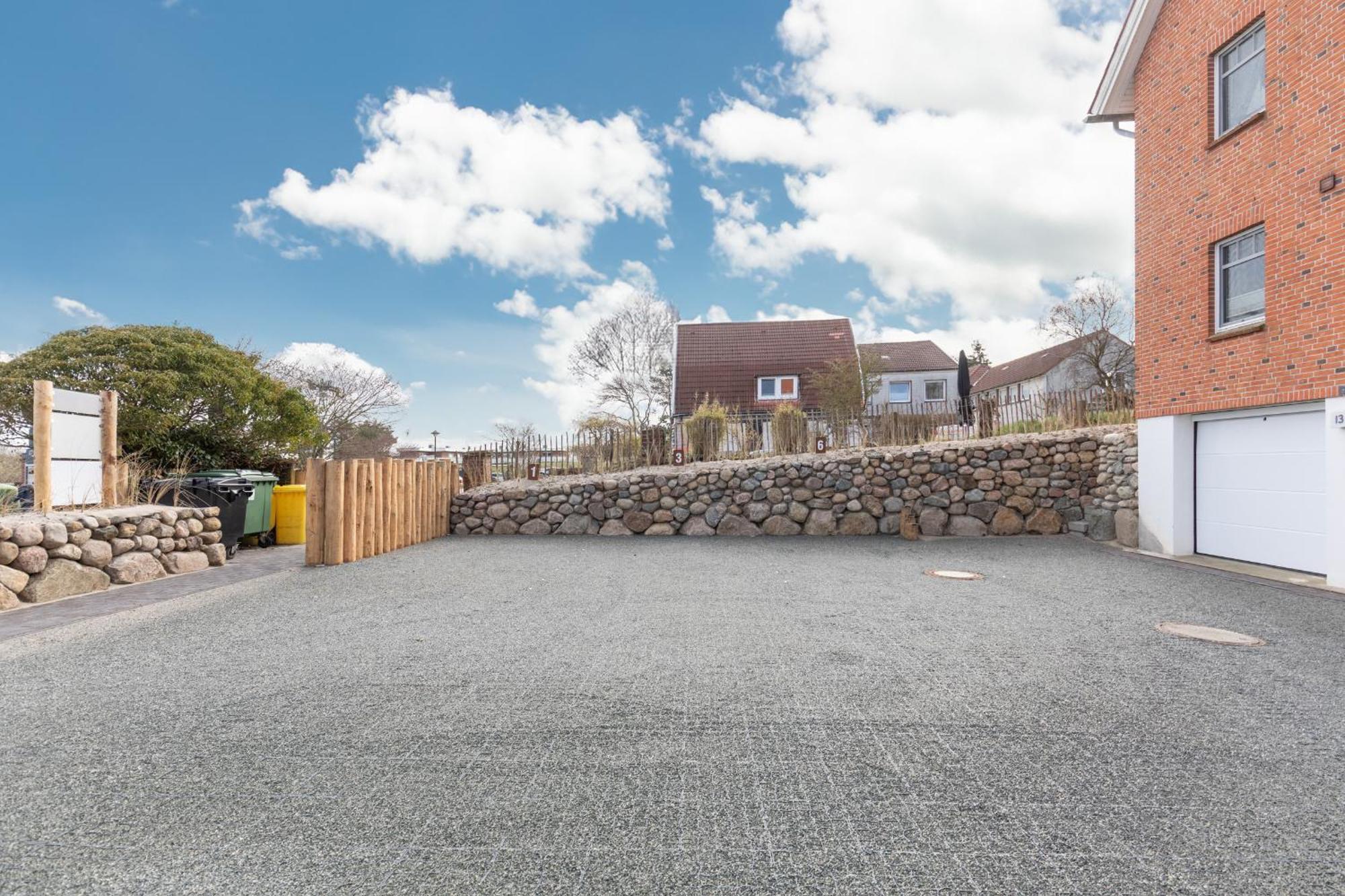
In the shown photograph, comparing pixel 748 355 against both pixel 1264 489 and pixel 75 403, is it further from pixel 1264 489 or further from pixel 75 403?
pixel 75 403

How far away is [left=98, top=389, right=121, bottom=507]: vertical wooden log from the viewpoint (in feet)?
26.2

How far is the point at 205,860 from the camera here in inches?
88.7

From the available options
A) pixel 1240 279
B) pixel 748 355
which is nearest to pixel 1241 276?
pixel 1240 279

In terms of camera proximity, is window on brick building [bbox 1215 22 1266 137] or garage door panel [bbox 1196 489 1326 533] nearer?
garage door panel [bbox 1196 489 1326 533]

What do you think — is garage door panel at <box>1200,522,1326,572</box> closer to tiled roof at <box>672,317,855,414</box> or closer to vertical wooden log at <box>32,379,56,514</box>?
vertical wooden log at <box>32,379,56,514</box>

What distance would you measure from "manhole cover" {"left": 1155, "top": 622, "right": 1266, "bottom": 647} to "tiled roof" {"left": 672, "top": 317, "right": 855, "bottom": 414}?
1961 cm

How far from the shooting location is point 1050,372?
3391 cm

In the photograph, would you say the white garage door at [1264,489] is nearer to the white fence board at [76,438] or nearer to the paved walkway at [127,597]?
the paved walkway at [127,597]

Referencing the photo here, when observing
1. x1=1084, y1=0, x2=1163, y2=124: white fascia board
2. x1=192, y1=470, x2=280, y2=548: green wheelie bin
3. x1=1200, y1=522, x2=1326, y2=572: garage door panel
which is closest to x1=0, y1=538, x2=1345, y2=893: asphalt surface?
x1=1200, y1=522, x2=1326, y2=572: garage door panel

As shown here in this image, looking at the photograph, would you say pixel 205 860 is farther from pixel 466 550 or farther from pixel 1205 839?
pixel 466 550

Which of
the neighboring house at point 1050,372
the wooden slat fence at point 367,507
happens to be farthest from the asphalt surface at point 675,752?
the neighboring house at point 1050,372

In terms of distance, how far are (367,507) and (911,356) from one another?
3392cm

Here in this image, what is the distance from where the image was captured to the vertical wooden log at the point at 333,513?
8.81 metres

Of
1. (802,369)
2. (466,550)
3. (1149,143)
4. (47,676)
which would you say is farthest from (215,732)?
(802,369)
